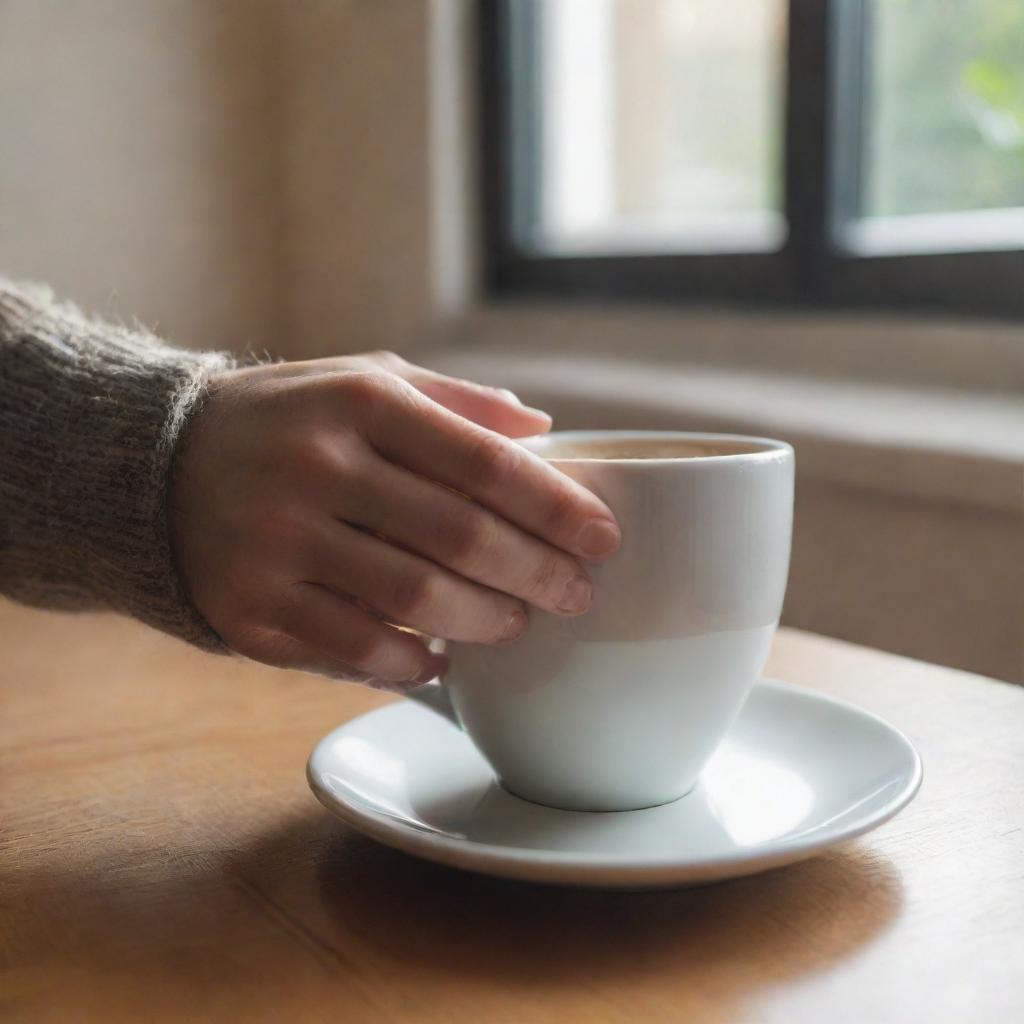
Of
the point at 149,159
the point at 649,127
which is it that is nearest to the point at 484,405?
the point at 649,127

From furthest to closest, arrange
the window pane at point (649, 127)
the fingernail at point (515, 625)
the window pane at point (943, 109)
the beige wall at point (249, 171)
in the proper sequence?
the beige wall at point (249, 171) < the window pane at point (649, 127) < the window pane at point (943, 109) < the fingernail at point (515, 625)

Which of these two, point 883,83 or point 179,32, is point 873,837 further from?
point 179,32

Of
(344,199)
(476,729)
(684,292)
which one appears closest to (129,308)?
(344,199)

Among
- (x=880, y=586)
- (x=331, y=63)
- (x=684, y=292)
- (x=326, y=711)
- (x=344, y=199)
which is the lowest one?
(x=880, y=586)

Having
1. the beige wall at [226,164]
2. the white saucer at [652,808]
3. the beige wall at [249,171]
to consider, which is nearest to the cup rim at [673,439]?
the white saucer at [652,808]

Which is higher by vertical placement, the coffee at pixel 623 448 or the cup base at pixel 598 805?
the coffee at pixel 623 448

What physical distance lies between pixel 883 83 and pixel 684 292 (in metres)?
0.35

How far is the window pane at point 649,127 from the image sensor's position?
1653 millimetres

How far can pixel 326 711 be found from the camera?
21.7 inches

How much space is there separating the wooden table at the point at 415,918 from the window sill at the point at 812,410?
0.57m

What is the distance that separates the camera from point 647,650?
39 centimetres

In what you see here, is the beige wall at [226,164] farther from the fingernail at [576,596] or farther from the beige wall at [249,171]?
the fingernail at [576,596]

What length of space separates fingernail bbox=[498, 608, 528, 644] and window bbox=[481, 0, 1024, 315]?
1027mm

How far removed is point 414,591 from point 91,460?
0.14 m
